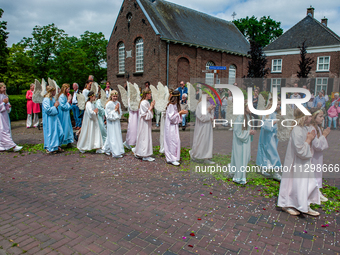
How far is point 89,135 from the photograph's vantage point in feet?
29.1

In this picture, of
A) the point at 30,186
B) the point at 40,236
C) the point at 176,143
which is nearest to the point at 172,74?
the point at 176,143

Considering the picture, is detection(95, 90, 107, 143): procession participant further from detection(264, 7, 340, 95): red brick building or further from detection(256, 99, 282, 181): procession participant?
detection(264, 7, 340, 95): red brick building

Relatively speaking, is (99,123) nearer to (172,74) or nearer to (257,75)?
(257,75)

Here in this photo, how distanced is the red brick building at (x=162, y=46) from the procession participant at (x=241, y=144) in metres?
17.3

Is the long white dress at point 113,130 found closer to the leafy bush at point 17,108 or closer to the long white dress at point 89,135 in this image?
the long white dress at point 89,135

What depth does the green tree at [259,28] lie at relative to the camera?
166 feet

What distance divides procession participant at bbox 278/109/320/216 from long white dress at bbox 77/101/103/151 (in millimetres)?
6161

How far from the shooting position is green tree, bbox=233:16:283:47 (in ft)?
166

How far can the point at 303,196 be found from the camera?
14.1 ft

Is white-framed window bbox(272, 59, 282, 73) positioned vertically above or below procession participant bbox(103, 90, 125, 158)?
above

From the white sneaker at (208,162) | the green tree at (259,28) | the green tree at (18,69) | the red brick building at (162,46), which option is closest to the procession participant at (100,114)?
the white sneaker at (208,162)

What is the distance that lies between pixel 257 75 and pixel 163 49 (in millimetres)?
8855

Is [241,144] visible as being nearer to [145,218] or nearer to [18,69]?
[145,218]

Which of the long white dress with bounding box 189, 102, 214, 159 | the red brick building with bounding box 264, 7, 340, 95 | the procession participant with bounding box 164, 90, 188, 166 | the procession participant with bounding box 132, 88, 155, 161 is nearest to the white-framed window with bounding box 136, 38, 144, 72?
the red brick building with bounding box 264, 7, 340, 95
